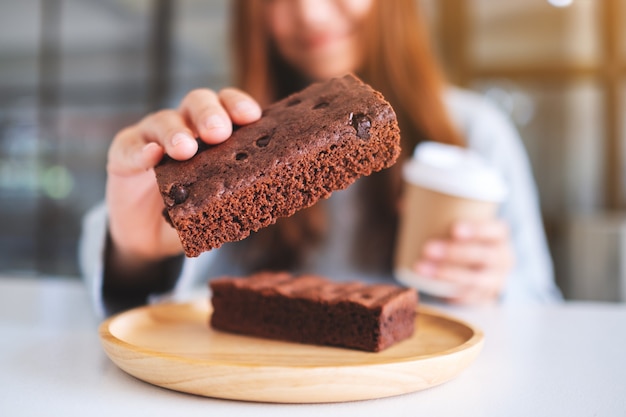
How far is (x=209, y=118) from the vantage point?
880 millimetres

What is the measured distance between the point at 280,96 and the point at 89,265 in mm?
1038

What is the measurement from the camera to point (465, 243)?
1.32 meters

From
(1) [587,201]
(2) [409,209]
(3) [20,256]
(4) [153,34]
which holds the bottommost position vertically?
(3) [20,256]

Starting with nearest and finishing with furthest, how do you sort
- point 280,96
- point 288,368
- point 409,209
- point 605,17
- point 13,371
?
1. point 288,368
2. point 13,371
3. point 409,209
4. point 280,96
5. point 605,17

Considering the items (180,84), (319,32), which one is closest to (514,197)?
(319,32)

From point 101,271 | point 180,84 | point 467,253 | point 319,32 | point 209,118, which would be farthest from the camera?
point 180,84

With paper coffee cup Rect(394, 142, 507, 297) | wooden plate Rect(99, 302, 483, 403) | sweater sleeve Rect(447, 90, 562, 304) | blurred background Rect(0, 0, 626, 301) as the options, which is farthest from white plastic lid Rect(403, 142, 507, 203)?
blurred background Rect(0, 0, 626, 301)

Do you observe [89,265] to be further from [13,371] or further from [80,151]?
[80,151]

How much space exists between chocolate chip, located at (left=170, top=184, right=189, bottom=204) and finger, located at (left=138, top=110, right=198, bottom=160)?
0.08 m

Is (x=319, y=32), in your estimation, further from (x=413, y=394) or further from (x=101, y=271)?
(x=413, y=394)

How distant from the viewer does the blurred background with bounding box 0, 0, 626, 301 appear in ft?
14.5

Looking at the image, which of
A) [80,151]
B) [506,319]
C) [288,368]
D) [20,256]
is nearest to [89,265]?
[288,368]

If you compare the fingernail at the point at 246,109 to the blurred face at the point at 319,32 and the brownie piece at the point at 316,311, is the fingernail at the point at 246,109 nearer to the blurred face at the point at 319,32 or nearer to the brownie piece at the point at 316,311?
the brownie piece at the point at 316,311

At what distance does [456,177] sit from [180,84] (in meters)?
3.68
